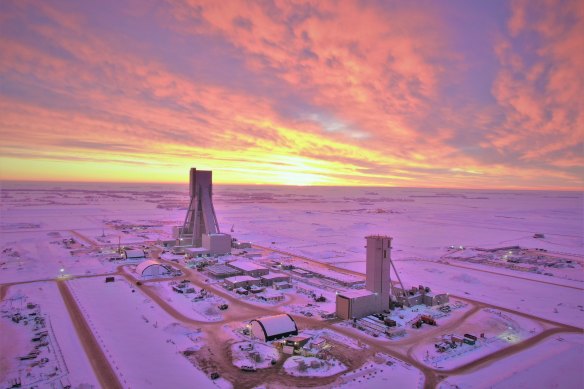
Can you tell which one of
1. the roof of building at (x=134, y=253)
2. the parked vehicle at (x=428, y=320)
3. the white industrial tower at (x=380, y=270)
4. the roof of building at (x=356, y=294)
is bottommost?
the parked vehicle at (x=428, y=320)

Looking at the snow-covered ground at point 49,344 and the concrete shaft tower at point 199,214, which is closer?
the snow-covered ground at point 49,344

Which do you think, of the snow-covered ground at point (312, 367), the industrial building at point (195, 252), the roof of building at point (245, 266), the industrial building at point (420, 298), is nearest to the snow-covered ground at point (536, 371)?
the snow-covered ground at point (312, 367)

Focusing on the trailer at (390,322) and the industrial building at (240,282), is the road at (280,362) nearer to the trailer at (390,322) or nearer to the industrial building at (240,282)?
Result: the industrial building at (240,282)

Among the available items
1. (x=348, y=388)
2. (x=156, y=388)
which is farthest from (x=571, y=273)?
(x=156, y=388)

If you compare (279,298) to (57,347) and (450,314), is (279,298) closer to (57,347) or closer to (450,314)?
(450,314)

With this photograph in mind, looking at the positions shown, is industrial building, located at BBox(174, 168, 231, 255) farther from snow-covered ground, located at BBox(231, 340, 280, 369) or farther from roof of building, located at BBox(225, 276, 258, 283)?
snow-covered ground, located at BBox(231, 340, 280, 369)

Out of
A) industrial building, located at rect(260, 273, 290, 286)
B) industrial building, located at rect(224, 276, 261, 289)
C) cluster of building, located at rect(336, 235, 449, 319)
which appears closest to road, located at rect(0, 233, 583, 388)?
industrial building, located at rect(224, 276, 261, 289)

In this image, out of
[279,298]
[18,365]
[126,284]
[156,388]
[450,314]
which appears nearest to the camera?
[156,388]
